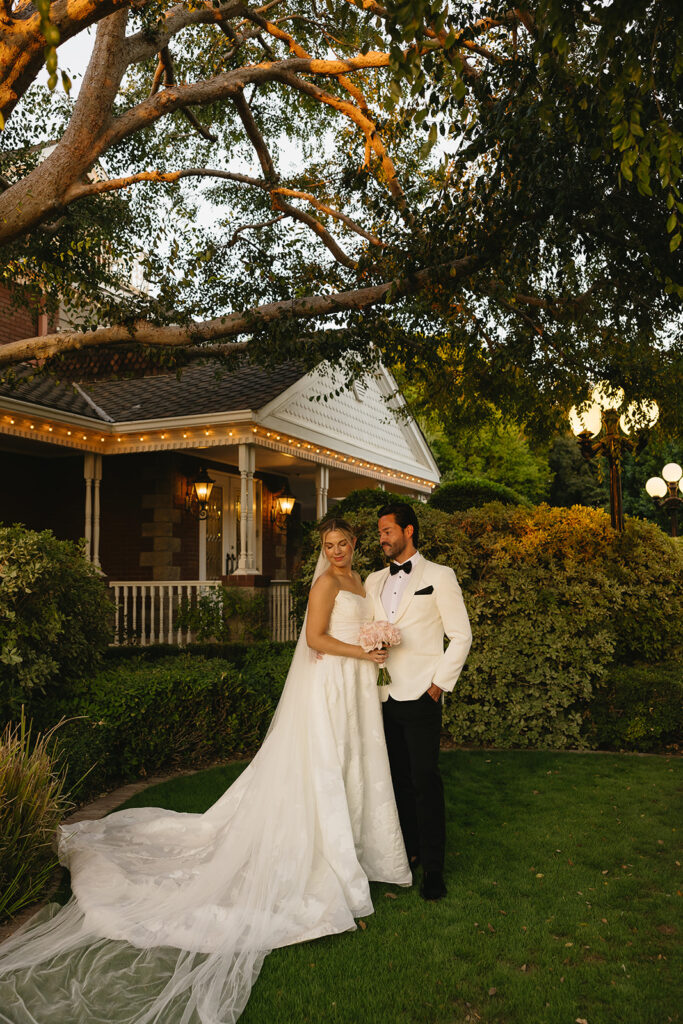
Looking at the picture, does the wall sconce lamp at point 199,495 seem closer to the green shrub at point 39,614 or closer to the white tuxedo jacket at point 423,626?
the green shrub at point 39,614

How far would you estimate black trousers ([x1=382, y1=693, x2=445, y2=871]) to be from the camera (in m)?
4.61

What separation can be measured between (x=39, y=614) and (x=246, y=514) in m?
6.92

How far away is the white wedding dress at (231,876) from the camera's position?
11.0 ft

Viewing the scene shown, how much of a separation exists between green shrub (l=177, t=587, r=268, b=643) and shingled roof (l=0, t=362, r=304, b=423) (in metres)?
3.23

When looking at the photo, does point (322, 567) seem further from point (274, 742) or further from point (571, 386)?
point (571, 386)

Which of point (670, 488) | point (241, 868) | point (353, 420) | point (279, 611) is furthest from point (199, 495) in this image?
point (241, 868)

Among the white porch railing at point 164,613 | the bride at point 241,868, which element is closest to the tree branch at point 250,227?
the white porch railing at point 164,613

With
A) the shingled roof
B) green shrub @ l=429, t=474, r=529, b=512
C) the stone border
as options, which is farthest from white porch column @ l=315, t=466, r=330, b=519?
the stone border

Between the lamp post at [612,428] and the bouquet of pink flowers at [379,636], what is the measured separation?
5.37m

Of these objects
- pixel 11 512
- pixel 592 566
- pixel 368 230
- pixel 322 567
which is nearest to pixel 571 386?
pixel 592 566

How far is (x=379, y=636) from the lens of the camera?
4.50 metres

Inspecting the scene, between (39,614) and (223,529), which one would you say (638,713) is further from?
(223,529)

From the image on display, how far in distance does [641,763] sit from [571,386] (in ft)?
18.1

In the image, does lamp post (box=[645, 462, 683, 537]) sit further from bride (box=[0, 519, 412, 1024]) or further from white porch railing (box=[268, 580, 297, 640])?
bride (box=[0, 519, 412, 1024])
